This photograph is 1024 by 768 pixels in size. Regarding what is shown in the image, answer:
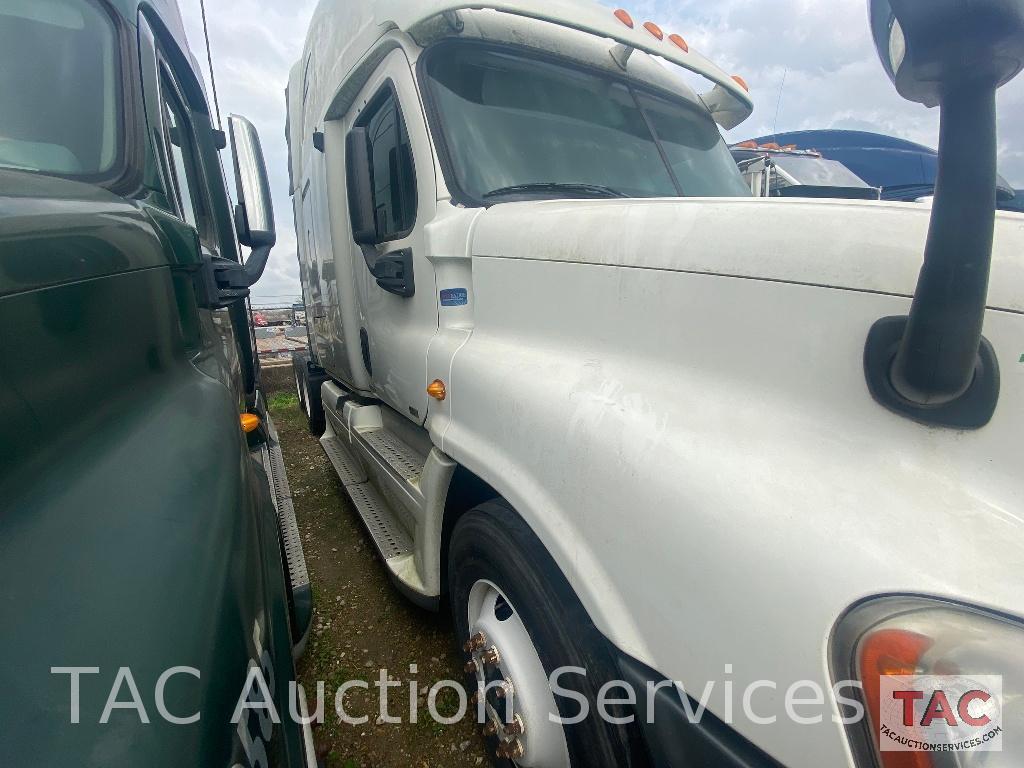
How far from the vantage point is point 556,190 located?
6.38 ft

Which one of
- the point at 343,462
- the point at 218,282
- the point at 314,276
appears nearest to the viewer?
the point at 218,282

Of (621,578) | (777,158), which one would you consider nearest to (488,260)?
(621,578)

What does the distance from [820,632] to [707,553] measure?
0.19 m

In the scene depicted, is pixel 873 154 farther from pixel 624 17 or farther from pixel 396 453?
pixel 396 453

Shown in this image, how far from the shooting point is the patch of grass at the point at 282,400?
787cm

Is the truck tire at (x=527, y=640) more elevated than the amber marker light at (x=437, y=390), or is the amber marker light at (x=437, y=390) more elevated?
the amber marker light at (x=437, y=390)

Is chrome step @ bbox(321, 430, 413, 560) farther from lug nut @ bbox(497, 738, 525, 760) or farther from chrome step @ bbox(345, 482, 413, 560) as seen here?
lug nut @ bbox(497, 738, 525, 760)

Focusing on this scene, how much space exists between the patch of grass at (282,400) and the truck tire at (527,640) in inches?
272

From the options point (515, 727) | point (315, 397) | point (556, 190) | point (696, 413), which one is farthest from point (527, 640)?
point (315, 397)

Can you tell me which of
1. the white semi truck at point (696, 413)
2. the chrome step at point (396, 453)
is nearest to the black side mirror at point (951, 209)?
the white semi truck at point (696, 413)

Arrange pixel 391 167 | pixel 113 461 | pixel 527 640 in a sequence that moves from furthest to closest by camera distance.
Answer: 1. pixel 391 167
2. pixel 527 640
3. pixel 113 461

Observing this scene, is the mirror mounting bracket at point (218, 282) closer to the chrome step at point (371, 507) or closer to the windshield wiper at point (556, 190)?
the windshield wiper at point (556, 190)

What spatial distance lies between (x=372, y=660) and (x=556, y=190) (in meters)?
2.16

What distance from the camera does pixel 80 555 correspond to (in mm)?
767
